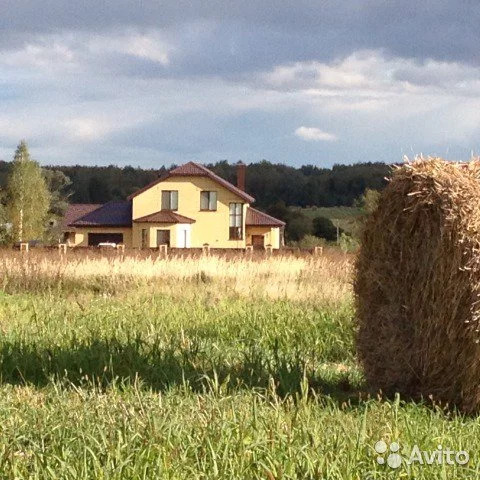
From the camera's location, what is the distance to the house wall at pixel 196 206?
54250 mm

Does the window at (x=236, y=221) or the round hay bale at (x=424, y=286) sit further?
the window at (x=236, y=221)

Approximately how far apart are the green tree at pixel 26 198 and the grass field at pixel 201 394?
39690 mm

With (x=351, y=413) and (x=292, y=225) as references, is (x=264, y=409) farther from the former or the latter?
(x=292, y=225)

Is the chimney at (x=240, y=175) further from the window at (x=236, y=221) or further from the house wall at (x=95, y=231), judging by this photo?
the house wall at (x=95, y=231)

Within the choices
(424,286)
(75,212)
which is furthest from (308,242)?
(424,286)

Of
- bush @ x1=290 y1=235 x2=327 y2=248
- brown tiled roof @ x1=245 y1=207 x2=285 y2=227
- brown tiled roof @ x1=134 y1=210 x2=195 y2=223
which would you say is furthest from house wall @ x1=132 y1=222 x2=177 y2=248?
bush @ x1=290 y1=235 x2=327 y2=248

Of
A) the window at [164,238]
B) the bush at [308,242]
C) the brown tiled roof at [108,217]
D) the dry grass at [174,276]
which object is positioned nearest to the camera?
the dry grass at [174,276]

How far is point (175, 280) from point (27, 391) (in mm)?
11071

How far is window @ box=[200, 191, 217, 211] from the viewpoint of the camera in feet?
178

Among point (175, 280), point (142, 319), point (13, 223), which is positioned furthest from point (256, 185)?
point (142, 319)

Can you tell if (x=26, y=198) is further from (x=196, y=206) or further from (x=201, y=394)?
(x=201, y=394)

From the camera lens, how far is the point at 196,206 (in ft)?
→ 180

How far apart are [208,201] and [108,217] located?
622 centimetres

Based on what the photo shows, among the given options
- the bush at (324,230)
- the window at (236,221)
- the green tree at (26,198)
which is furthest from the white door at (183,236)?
the bush at (324,230)
